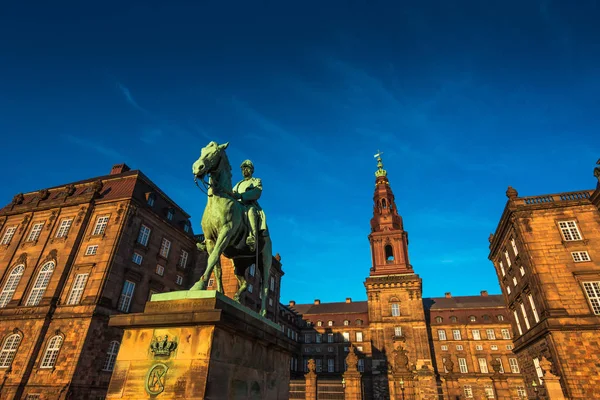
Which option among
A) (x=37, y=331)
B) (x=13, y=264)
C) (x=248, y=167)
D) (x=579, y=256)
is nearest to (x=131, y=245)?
(x=37, y=331)

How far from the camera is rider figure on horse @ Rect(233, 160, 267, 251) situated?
24.2 feet

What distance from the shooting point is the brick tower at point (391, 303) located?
178 ft

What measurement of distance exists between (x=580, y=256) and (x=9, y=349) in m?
46.7

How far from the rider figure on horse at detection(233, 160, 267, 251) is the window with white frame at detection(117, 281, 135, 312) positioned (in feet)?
86.4

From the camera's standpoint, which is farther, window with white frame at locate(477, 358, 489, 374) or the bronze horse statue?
window with white frame at locate(477, 358, 489, 374)

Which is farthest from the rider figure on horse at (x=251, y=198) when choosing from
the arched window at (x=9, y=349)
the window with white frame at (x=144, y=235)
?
the arched window at (x=9, y=349)

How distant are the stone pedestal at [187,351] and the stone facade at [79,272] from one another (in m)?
24.7

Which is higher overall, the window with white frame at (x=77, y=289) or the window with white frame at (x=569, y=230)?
the window with white frame at (x=569, y=230)

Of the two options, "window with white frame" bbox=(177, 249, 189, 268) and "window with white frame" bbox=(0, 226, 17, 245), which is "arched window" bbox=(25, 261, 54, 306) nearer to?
"window with white frame" bbox=(0, 226, 17, 245)

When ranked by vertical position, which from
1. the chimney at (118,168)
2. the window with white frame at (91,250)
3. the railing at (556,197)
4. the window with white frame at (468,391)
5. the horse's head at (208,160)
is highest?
the chimney at (118,168)

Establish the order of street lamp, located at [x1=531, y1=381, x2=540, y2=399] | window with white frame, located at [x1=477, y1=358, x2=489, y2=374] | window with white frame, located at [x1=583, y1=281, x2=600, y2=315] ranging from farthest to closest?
window with white frame, located at [x1=477, y1=358, x2=489, y2=374], street lamp, located at [x1=531, y1=381, x2=540, y2=399], window with white frame, located at [x1=583, y1=281, x2=600, y2=315]

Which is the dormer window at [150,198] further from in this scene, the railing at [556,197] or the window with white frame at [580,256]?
the window with white frame at [580,256]

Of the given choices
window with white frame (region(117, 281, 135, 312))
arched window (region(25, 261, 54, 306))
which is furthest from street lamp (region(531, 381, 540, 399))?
arched window (region(25, 261, 54, 306))

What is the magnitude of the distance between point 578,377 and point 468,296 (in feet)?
178
